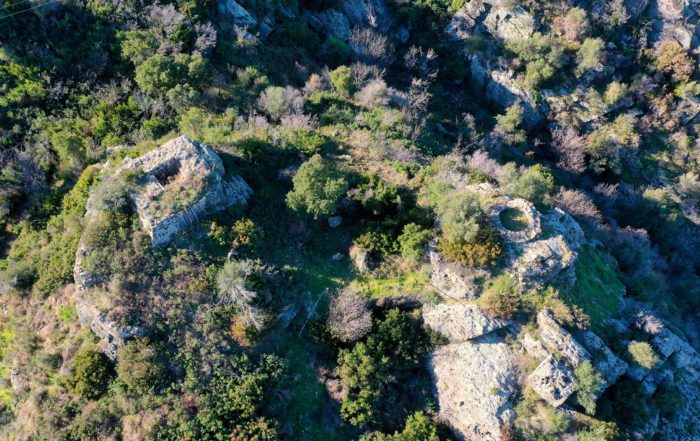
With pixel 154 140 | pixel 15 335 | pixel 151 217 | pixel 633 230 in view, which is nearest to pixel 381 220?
pixel 151 217

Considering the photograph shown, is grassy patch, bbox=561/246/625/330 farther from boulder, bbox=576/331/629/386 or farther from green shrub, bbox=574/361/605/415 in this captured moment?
green shrub, bbox=574/361/605/415

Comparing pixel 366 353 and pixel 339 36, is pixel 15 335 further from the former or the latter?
pixel 339 36

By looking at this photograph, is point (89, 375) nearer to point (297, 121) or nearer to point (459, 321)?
point (459, 321)

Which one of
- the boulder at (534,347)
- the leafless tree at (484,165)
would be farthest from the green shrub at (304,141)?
the boulder at (534,347)

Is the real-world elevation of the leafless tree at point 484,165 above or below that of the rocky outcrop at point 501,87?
below

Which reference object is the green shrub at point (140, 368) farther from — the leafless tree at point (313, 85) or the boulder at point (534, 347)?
the leafless tree at point (313, 85)
